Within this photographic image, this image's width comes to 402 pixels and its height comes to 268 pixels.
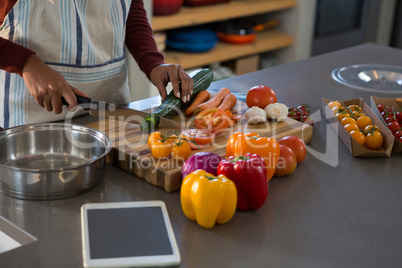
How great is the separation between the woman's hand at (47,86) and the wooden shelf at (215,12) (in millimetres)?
1736

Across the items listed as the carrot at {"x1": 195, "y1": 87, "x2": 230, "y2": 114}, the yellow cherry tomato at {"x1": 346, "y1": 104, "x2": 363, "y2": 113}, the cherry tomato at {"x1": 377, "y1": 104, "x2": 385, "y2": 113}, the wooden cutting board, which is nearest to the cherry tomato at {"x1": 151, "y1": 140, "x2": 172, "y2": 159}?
the wooden cutting board

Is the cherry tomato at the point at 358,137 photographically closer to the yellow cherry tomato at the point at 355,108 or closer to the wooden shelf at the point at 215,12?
the yellow cherry tomato at the point at 355,108

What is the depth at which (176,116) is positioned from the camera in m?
1.67

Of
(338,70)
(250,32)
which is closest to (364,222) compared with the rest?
(338,70)

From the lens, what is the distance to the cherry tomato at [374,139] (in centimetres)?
149

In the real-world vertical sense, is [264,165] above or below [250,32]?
above

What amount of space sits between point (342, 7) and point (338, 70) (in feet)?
6.97

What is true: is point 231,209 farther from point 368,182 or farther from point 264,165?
point 368,182

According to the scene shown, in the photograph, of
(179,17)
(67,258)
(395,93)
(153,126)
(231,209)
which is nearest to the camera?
(67,258)

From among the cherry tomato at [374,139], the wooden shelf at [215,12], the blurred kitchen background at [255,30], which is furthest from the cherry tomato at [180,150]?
the wooden shelf at [215,12]

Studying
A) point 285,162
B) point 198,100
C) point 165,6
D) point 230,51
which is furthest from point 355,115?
point 230,51

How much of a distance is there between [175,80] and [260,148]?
545 millimetres

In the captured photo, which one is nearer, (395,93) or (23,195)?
(23,195)

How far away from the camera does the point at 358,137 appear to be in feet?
4.91
